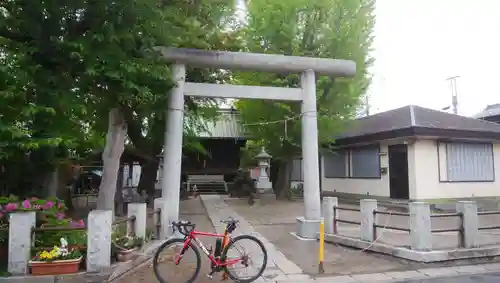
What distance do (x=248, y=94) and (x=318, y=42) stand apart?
731 cm

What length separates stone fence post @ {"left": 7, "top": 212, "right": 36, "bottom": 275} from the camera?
639 centimetres

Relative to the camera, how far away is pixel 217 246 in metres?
6.46

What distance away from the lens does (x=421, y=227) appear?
758 cm

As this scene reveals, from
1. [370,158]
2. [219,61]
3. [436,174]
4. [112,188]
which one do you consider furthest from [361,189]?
[112,188]

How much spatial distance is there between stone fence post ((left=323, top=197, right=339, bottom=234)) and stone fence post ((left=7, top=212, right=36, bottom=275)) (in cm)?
691

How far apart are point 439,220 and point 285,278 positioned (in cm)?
860

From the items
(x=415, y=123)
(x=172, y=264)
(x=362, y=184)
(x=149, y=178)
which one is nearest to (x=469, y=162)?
(x=415, y=123)

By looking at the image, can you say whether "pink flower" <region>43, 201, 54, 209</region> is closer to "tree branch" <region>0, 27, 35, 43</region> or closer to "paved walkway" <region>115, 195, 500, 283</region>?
"paved walkway" <region>115, 195, 500, 283</region>

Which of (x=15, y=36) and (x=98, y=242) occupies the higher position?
(x=15, y=36)

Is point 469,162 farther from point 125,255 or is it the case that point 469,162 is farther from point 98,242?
point 98,242

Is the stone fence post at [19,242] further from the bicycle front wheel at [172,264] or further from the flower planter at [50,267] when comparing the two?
the bicycle front wheel at [172,264]

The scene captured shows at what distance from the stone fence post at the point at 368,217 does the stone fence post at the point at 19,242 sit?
7.07 m

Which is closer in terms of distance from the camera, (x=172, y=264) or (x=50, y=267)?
(x=50, y=267)

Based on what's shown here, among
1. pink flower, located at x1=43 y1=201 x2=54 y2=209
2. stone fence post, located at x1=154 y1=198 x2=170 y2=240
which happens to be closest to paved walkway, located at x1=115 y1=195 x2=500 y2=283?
stone fence post, located at x1=154 y1=198 x2=170 y2=240
